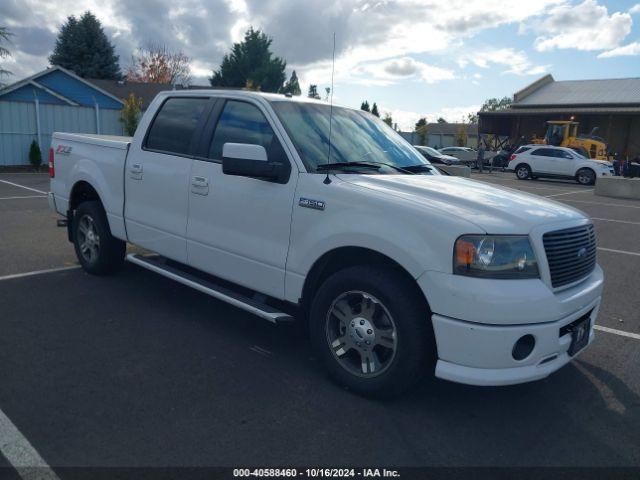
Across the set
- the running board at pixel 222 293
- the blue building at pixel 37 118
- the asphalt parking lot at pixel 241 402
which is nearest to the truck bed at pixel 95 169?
the running board at pixel 222 293

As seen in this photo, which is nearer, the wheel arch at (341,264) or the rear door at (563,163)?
the wheel arch at (341,264)

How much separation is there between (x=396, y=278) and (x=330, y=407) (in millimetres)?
917

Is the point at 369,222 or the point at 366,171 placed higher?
the point at 366,171

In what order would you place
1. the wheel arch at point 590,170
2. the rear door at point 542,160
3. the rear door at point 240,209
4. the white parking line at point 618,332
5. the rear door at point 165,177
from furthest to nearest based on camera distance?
the rear door at point 542,160
the wheel arch at point 590,170
the white parking line at point 618,332
the rear door at point 165,177
the rear door at point 240,209

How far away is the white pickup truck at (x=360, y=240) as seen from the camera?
9.95 ft

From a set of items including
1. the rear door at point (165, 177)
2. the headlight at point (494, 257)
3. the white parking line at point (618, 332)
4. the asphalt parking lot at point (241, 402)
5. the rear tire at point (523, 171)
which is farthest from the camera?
the rear tire at point (523, 171)

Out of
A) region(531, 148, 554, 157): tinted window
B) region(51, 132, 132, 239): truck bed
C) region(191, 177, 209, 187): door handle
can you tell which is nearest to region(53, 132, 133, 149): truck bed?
region(51, 132, 132, 239): truck bed

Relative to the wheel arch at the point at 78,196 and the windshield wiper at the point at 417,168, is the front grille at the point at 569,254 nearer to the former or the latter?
the windshield wiper at the point at 417,168

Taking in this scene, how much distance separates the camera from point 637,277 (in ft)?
23.4

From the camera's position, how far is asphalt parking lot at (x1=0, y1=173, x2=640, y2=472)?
291 cm

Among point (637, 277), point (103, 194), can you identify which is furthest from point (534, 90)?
point (103, 194)

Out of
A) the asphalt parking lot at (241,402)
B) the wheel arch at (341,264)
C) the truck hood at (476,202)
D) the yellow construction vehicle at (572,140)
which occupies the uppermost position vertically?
the yellow construction vehicle at (572,140)

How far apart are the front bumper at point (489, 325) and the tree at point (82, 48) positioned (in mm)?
49636

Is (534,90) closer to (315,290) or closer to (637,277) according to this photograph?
(637,277)
